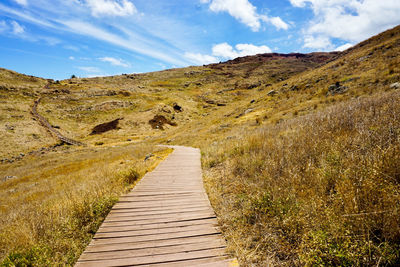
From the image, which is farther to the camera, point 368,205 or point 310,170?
point 310,170

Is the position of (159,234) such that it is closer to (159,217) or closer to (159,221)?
(159,221)

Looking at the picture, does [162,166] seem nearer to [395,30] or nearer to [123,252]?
[123,252]

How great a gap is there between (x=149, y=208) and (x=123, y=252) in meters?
1.44

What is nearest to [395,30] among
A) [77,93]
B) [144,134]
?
[144,134]

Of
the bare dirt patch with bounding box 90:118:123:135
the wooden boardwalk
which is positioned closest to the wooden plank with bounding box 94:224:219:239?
the wooden boardwalk

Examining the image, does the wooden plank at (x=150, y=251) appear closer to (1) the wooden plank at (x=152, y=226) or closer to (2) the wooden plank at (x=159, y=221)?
(1) the wooden plank at (x=152, y=226)

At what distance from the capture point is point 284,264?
223cm

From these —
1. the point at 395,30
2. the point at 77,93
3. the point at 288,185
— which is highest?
the point at 395,30

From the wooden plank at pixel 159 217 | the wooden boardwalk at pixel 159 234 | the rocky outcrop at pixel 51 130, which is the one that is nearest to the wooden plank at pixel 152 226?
the wooden boardwalk at pixel 159 234

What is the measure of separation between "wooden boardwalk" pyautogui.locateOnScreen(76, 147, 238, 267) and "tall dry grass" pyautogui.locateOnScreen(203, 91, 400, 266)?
0.37 m

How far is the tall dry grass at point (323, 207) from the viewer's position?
191 cm

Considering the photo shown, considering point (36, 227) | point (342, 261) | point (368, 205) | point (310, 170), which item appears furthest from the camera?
point (310, 170)

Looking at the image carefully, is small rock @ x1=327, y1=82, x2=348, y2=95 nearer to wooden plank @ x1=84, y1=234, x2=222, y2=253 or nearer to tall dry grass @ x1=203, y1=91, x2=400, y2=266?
tall dry grass @ x1=203, y1=91, x2=400, y2=266

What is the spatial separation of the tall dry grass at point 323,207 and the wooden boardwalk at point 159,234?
1.21 ft
